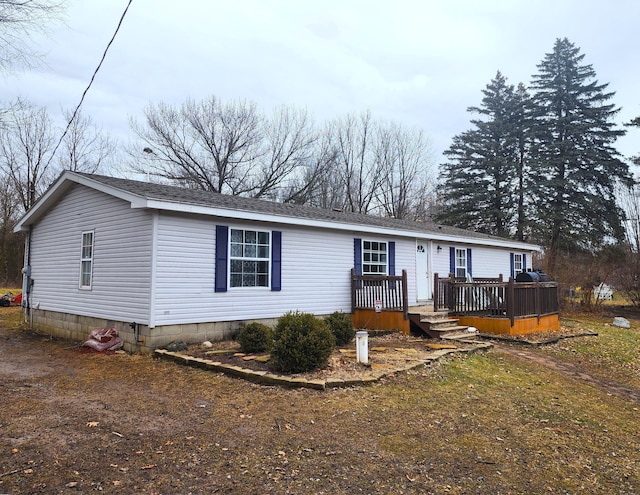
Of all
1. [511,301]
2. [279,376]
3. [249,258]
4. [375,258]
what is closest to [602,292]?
[511,301]

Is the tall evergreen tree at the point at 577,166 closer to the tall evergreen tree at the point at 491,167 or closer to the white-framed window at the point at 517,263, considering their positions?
the tall evergreen tree at the point at 491,167

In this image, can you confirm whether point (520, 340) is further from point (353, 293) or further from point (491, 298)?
point (353, 293)

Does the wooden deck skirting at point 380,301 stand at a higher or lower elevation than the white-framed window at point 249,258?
lower

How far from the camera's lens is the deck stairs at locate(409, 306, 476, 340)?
9711mm

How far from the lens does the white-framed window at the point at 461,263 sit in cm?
1485

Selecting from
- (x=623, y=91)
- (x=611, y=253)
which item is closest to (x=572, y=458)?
(x=611, y=253)

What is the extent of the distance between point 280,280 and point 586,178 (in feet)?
69.7

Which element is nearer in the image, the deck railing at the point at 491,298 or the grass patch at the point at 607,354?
the grass patch at the point at 607,354

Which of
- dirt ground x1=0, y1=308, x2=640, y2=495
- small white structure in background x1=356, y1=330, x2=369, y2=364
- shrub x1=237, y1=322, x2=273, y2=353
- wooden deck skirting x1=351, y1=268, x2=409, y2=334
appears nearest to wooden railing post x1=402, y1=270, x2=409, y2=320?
wooden deck skirting x1=351, y1=268, x2=409, y2=334

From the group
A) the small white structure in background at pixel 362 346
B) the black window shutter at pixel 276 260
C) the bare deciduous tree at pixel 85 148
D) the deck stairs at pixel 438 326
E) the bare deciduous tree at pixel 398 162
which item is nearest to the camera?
the small white structure in background at pixel 362 346

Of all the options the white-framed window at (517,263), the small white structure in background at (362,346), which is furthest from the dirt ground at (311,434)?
the white-framed window at (517,263)

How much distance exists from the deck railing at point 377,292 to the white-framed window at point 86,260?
20.5ft

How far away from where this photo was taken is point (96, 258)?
9.30m

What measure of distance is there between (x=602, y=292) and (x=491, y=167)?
991 centimetres
